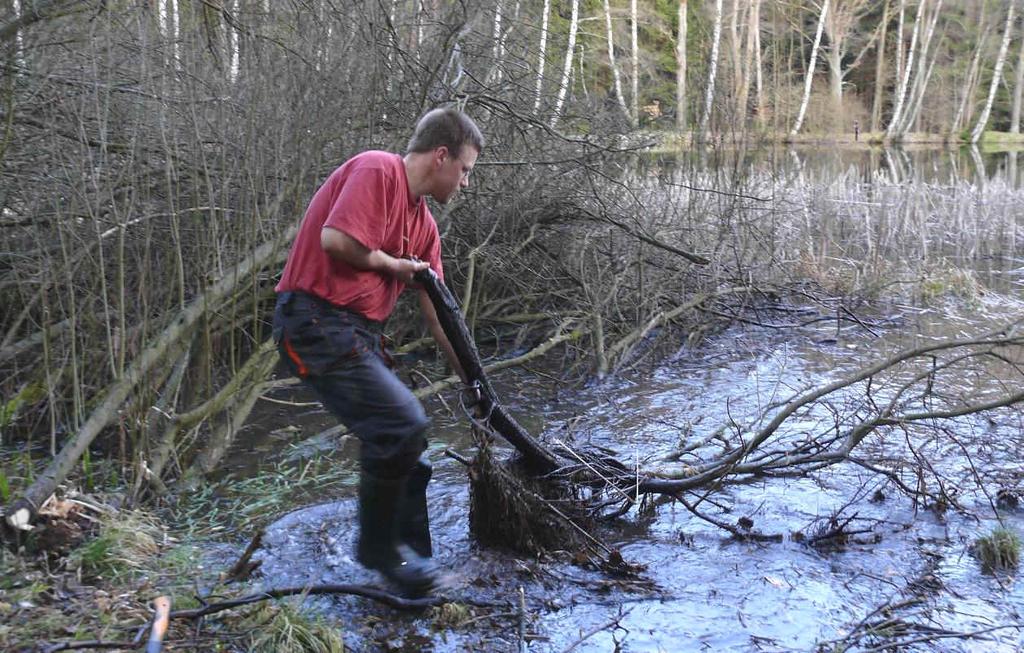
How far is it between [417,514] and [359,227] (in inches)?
53.6

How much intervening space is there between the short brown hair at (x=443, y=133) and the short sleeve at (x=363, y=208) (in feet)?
0.88

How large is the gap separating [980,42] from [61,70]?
45.4 metres

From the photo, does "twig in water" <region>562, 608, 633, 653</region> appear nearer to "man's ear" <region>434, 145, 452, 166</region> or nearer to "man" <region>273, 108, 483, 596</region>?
"man" <region>273, 108, 483, 596</region>

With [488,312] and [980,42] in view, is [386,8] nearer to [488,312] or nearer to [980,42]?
[488,312]

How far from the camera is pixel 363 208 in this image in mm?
3557

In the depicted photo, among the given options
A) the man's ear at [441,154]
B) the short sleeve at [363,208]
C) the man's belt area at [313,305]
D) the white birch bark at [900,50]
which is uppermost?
the white birch bark at [900,50]

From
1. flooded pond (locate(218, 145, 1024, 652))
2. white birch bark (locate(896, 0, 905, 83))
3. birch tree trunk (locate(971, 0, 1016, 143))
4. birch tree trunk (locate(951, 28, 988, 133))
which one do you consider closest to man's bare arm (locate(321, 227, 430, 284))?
flooded pond (locate(218, 145, 1024, 652))

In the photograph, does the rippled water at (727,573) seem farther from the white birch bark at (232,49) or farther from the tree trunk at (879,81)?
the tree trunk at (879,81)

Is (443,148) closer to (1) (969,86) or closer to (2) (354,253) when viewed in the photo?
(2) (354,253)

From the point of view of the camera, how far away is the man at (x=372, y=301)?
364 cm

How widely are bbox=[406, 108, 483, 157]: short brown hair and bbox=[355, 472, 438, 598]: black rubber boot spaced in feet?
4.47

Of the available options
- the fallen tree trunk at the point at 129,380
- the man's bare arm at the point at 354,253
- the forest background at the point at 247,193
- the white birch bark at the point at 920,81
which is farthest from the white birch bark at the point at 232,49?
the white birch bark at the point at 920,81

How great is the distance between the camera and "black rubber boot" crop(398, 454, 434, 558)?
407 centimetres

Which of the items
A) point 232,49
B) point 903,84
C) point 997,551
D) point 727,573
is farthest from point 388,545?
point 903,84
